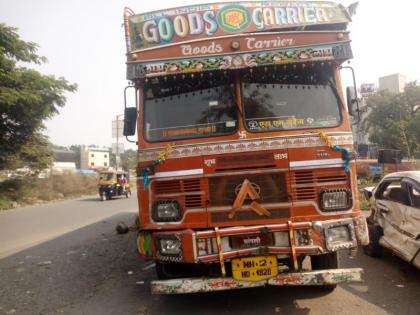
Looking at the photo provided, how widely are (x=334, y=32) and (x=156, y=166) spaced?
2.50m

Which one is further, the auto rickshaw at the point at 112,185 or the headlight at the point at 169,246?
the auto rickshaw at the point at 112,185

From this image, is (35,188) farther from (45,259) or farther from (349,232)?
(349,232)

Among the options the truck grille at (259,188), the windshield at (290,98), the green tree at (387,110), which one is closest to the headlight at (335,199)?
the truck grille at (259,188)

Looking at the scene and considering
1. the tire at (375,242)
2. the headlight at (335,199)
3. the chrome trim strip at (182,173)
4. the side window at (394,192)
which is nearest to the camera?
the headlight at (335,199)

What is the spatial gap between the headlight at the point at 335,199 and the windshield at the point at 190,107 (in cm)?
124

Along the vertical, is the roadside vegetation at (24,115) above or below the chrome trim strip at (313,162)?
above

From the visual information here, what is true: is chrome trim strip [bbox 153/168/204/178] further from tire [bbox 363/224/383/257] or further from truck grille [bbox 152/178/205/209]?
tire [bbox 363/224/383/257]

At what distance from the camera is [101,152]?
322ft

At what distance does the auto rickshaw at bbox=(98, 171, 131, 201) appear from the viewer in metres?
24.9

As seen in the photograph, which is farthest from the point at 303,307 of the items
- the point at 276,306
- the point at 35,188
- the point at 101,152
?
the point at 101,152

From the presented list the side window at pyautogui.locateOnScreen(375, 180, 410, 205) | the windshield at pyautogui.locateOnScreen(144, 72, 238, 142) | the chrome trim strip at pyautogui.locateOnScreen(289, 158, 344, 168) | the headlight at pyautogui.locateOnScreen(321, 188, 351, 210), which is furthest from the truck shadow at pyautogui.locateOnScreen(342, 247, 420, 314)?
the windshield at pyautogui.locateOnScreen(144, 72, 238, 142)

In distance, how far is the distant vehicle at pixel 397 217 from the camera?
4.66 metres

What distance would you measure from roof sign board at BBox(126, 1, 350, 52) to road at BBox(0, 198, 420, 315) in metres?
3.17

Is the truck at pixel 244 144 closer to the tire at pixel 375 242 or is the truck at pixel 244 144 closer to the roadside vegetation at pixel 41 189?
the tire at pixel 375 242
